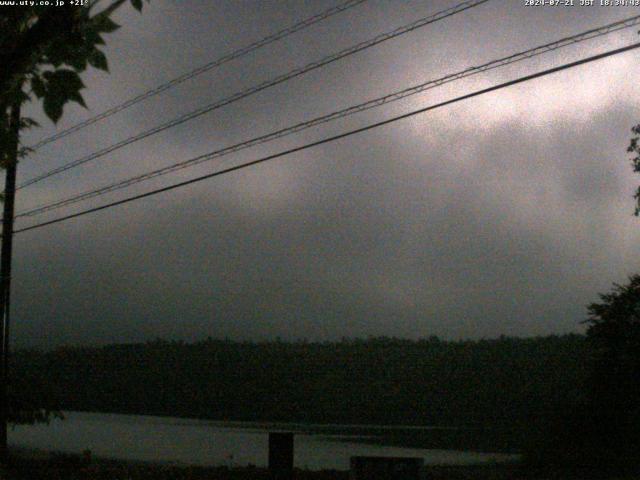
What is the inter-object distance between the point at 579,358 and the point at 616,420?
62.7 m

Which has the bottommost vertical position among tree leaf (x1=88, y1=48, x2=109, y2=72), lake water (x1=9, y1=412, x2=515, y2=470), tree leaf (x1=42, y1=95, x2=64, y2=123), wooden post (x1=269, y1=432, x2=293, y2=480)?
lake water (x1=9, y1=412, x2=515, y2=470)

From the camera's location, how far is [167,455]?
90.9 ft

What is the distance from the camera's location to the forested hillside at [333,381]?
77812mm

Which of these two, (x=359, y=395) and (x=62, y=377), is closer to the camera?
(x=359, y=395)

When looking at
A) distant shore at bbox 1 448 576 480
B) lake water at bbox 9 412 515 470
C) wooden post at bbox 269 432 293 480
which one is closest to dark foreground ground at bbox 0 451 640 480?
distant shore at bbox 1 448 576 480

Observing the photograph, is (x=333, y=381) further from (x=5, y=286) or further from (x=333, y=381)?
(x=5, y=286)

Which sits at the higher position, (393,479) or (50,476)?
(393,479)

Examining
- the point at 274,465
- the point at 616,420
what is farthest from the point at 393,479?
the point at 616,420

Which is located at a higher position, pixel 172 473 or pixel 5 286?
pixel 5 286

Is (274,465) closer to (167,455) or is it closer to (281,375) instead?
(167,455)

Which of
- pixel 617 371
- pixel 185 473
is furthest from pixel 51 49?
pixel 617 371

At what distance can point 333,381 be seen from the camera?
4099 inches

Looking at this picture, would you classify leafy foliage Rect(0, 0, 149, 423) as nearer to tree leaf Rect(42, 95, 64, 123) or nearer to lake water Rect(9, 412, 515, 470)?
tree leaf Rect(42, 95, 64, 123)

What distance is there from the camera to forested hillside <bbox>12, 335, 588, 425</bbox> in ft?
255
